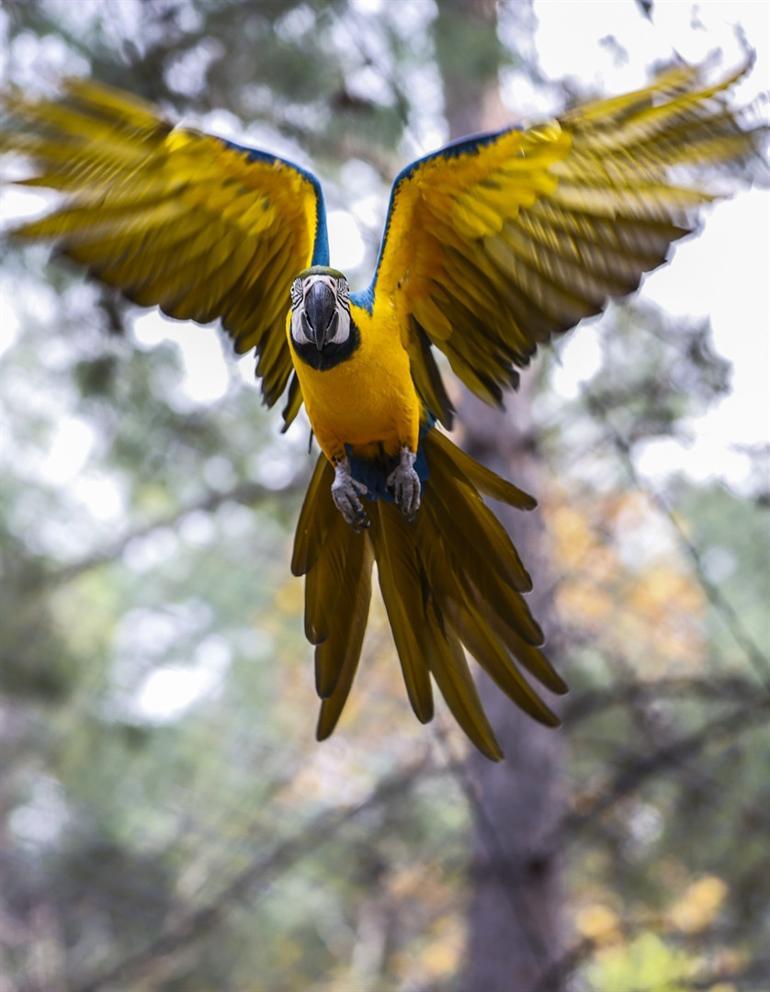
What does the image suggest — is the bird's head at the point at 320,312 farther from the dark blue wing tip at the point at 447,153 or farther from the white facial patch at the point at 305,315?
the dark blue wing tip at the point at 447,153

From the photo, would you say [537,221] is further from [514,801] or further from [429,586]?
[514,801]

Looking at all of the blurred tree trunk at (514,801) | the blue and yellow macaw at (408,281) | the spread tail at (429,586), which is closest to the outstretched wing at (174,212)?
the blue and yellow macaw at (408,281)

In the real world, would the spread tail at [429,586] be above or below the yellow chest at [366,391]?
below

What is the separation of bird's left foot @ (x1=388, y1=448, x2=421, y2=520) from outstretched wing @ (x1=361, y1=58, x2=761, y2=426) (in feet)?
0.75

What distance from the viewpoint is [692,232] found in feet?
7.87

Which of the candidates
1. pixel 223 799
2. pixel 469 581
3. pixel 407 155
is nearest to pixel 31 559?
pixel 407 155

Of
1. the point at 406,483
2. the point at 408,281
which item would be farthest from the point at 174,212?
the point at 406,483

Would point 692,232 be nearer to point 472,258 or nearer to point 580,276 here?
point 580,276

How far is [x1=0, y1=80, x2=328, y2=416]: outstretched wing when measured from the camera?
2.56 m

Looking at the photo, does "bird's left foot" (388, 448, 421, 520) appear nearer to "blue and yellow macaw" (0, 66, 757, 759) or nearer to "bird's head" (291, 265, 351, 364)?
"blue and yellow macaw" (0, 66, 757, 759)

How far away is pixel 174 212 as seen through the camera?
2727 millimetres

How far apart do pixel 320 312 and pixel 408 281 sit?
1.31 ft

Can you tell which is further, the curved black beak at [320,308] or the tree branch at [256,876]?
the tree branch at [256,876]

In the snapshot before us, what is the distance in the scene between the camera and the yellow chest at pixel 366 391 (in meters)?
2.45
